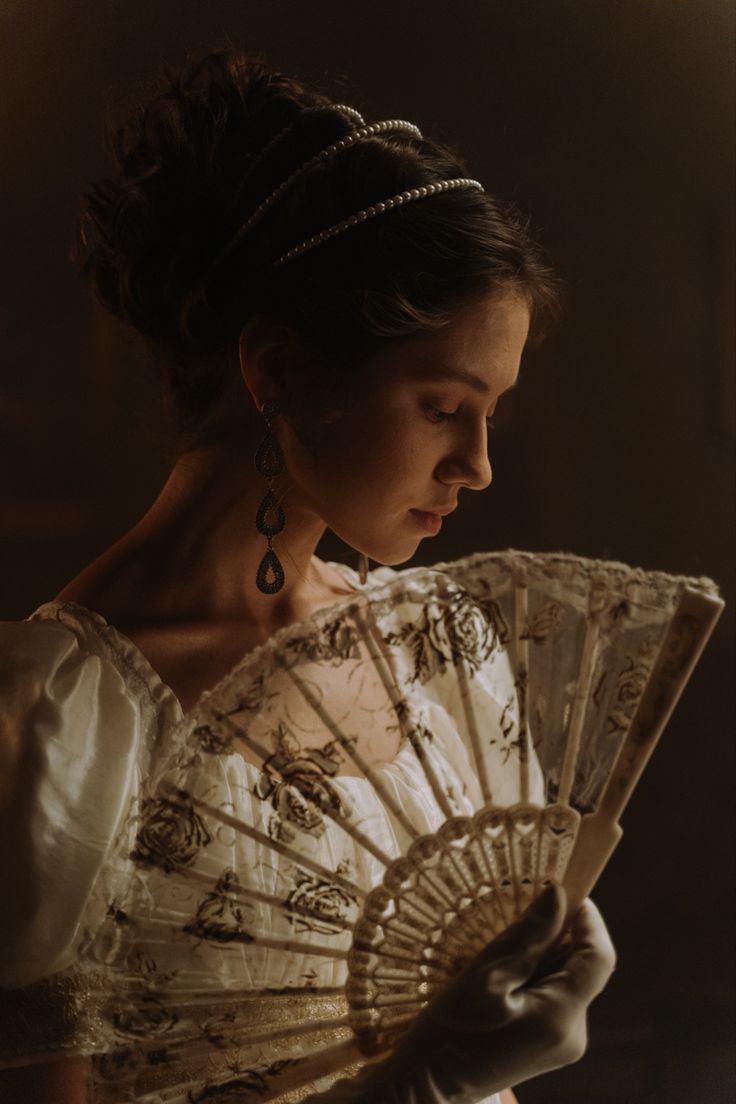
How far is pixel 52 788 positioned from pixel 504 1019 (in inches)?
14.8

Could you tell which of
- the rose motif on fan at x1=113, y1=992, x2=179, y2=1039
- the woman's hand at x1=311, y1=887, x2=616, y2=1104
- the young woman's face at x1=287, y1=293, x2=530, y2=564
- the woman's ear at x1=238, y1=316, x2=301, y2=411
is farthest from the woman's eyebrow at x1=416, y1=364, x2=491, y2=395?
the rose motif on fan at x1=113, y1=992, x2=179, y2=1039

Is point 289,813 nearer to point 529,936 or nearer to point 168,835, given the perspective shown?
point 168,835

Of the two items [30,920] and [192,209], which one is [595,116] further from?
[30,920]

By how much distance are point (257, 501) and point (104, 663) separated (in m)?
0.20

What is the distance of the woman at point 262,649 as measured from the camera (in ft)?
2.82

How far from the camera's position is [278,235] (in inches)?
38.2

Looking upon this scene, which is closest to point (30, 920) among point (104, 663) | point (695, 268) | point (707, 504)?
point (104, 663)

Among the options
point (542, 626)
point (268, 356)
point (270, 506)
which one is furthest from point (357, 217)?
point (542, 626)

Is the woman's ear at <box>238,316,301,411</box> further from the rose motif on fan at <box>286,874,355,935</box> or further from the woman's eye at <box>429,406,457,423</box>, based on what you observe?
the rose motif on fan at <box>286,874,355,935</box>

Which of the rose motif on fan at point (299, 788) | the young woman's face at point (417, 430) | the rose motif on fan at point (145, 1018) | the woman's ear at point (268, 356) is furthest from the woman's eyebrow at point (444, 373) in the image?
the rose motif on fan at point (145, 1018)

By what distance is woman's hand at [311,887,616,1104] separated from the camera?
797 millimetres

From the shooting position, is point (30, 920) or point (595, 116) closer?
point (30, 920)

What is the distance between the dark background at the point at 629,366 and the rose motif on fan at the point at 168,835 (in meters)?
0.51

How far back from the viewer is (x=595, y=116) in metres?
1.44
